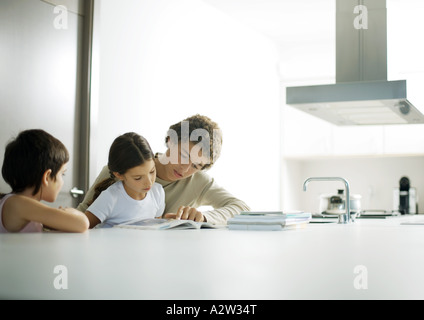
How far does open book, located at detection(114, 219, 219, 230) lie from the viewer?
6.11 feet

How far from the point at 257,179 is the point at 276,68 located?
51.8 inches

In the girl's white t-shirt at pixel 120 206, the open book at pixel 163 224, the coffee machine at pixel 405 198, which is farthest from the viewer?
the coffee machine at pixel 405 198

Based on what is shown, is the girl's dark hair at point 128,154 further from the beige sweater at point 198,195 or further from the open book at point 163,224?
the beige sweater at point 198,195

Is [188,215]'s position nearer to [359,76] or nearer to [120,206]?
[120,206]

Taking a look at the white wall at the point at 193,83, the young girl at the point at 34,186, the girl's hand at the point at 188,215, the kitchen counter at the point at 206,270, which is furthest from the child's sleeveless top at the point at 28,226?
the white wall at the point at 193,83

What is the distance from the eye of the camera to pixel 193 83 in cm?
429

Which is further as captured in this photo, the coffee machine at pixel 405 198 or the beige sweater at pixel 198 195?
the coffee machine at pixel 405 198

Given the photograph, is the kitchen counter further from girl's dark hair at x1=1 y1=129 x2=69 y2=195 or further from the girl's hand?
the girl's hand

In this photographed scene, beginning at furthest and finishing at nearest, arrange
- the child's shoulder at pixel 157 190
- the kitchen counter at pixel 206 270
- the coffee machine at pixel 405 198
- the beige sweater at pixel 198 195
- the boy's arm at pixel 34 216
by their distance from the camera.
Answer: the coffee machine at pixel 405 198 → the beige sweater at pixel 198 195 → the child's shoulder at pixel 157 190 → the boy's arm at pixel 34 216 → the kitchen counter at pixel 206 270

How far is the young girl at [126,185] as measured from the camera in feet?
6.43

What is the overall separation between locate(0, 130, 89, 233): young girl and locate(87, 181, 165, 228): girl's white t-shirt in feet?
0.94

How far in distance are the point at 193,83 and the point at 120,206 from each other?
238cm

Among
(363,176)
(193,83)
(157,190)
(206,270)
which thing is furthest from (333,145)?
(206,270)

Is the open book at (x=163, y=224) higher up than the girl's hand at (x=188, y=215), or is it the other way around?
the girl's hand at (x=188, y=215)
